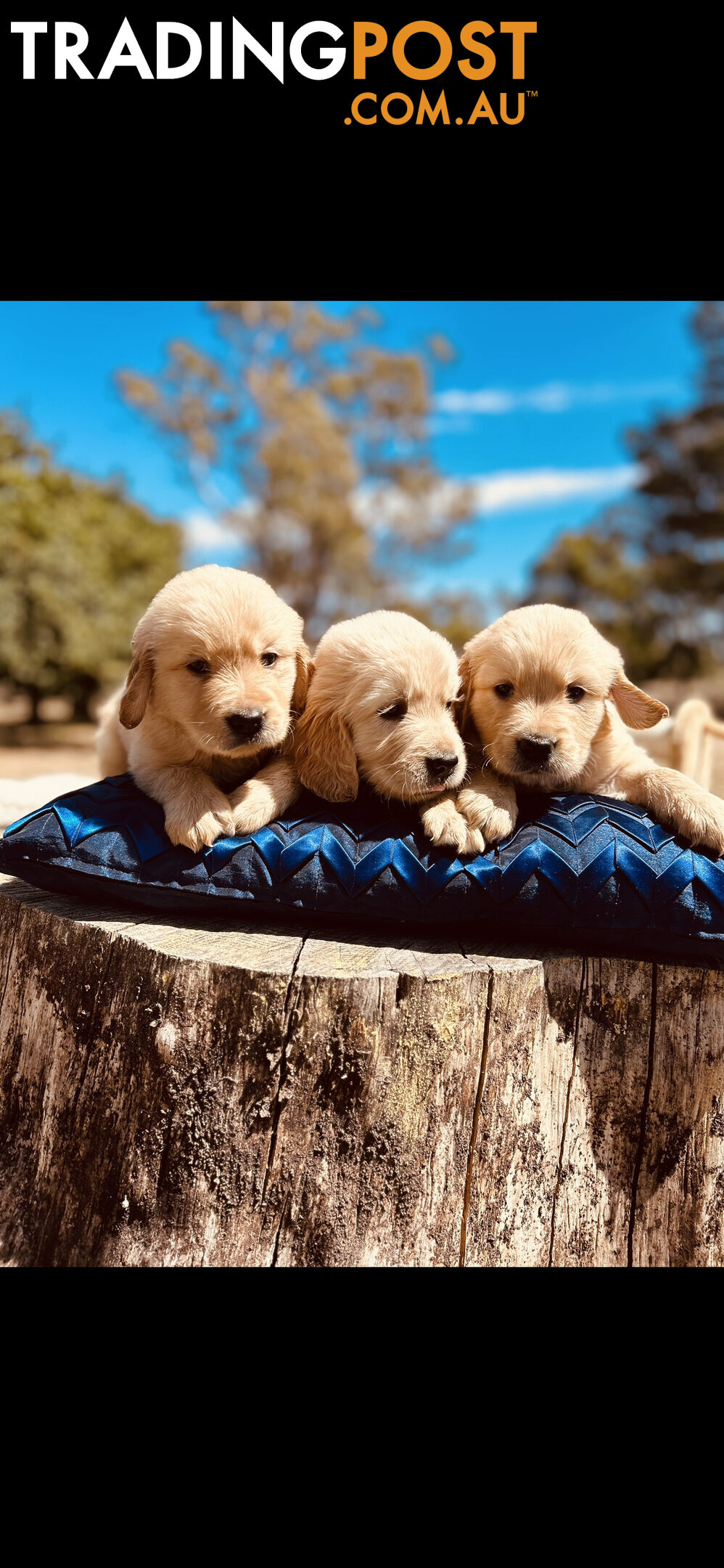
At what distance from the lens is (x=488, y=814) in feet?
10.1

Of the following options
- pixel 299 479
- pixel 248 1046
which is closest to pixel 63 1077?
pixel 248 1046

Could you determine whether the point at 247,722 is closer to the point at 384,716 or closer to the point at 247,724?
the point at 247,724

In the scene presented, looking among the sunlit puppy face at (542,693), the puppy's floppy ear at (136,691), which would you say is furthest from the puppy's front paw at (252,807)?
the sunlit puppy face at (542,693)

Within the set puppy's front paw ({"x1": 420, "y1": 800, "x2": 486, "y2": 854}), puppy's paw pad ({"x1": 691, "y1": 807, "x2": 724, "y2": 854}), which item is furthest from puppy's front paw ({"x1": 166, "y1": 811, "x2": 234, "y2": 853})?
puppy's paw pad ({"x1": 691, "y1": 807, "x2": 724, "y2": 854})

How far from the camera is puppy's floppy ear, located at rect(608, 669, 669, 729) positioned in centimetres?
332

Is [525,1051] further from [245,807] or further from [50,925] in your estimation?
[50,925]

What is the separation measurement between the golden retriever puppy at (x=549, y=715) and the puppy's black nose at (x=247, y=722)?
701mm

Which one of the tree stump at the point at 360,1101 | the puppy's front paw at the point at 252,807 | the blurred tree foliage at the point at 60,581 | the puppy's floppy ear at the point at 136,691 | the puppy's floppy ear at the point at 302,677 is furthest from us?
the blurred tree foliage at the point at 60,581

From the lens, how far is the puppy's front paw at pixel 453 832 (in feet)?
9.88

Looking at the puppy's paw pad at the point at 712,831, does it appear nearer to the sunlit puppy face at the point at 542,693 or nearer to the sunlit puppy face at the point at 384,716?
the sunlit puppy face at the point at 542,693

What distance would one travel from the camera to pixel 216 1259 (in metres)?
2.97

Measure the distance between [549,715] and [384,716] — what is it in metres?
0.54

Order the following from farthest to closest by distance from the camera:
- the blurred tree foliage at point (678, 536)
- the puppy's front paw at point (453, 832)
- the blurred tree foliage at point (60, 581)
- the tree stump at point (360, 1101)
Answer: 1. the blurred tree foliage at point (678, 536)
2. the blurred tree foliage at point (60, 581)
3. the puppy's front paw at point (453, 832)
4. the tree stump at point (360, 1101)

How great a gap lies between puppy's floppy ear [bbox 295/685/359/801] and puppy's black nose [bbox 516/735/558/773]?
1.84ft
